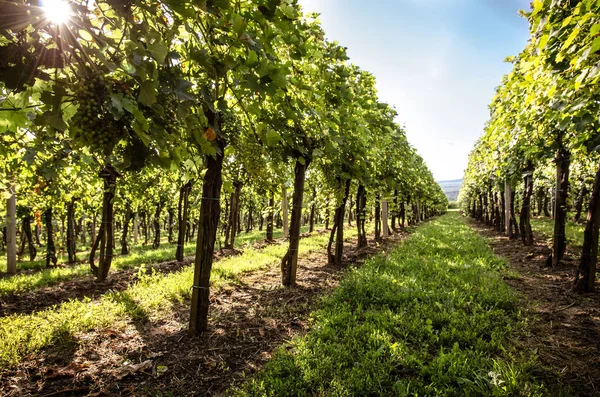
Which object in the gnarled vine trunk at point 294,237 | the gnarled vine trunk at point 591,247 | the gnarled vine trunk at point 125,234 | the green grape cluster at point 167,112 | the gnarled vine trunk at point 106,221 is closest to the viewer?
the green grape cluster at point 167,112

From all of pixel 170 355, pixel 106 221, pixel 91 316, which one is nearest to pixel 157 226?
pixel 106 221

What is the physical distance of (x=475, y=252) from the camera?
11688 millimetres

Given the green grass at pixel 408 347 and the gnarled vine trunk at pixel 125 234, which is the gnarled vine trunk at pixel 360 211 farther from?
the gnarled vine trunk at pixel 125 234

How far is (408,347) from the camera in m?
4.48

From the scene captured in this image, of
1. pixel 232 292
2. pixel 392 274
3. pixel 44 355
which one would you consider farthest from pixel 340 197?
pixel 44 355

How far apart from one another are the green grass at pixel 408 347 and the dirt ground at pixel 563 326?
293mm

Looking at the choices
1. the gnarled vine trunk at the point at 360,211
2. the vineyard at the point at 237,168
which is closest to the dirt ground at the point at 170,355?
the vineyard at the point at 237,168

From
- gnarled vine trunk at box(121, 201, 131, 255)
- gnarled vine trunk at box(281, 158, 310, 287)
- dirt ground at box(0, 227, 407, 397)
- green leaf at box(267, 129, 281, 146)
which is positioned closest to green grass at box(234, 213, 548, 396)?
dirt ground at box(0, 227, 407, 397)

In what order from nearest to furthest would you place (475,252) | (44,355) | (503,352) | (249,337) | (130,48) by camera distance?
(130,48) → (503,352) → (44,355) → (249,337) → (475,252)

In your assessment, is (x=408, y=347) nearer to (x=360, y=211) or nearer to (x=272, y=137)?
(x=272, y=137)

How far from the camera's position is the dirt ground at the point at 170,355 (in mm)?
3809

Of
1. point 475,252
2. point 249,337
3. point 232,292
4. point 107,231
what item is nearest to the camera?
point 249,337

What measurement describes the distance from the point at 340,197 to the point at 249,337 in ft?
20.7

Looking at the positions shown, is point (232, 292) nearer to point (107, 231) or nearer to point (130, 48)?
point (107, 231)
